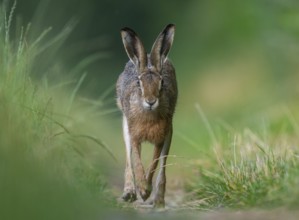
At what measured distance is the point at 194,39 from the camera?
1109 inches

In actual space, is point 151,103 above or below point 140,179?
above

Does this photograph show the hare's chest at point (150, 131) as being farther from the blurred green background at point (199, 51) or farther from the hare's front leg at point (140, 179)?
the blurred green background at point (199, 51)

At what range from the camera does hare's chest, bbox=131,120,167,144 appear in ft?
37.6

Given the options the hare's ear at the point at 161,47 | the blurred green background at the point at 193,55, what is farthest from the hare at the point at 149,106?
the blurred green background at the point at 193,55

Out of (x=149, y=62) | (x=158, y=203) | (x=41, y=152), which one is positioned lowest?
(x=158, y=203)

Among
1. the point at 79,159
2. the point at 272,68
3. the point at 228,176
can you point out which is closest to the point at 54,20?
the point at 272,68

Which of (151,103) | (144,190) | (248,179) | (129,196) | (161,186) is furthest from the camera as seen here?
(129,196)

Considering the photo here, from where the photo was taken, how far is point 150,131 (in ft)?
37.7

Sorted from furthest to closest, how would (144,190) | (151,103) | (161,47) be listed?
(161,47), (144,190), (151,103)

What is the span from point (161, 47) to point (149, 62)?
0.20 metres

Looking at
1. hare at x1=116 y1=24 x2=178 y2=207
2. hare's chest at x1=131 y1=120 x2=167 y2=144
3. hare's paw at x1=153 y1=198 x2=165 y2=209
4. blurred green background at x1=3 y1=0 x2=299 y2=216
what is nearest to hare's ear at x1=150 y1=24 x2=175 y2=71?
hare at x1=116 y1=24 x2=178 y2=207

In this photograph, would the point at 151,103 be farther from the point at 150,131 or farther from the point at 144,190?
the point at 144,190

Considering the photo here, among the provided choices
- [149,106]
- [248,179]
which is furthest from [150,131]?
[248,179]

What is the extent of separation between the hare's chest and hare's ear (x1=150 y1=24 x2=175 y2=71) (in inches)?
22.4
